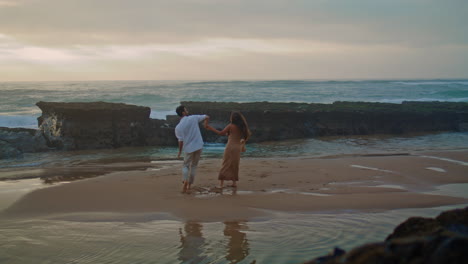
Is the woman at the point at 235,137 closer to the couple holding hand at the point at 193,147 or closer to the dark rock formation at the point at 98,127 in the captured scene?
the couple holding hand at the point at 193,147

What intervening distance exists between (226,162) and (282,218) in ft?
8.45

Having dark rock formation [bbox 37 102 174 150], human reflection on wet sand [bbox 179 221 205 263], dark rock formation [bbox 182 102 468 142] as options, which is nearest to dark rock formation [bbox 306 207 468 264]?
human reflection on wet sand [bbox 179 221 205 263]

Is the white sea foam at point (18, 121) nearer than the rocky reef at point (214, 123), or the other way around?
the rocky reef at point (214, 123)

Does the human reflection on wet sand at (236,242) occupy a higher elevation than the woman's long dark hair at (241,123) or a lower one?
lower

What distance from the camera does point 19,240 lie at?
4.72 m

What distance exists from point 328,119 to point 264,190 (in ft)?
34.3

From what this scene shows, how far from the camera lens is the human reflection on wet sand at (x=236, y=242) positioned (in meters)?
4.05

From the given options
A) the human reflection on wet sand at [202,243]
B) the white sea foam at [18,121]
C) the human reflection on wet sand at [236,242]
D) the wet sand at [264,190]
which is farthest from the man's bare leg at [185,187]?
the white sea foam at [18,121]

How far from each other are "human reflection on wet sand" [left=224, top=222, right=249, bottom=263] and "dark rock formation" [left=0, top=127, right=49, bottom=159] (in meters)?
9.94

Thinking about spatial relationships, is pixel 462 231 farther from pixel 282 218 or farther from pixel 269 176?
pixel 269 176

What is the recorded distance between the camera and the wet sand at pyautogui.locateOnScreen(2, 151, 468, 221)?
6.11 meters

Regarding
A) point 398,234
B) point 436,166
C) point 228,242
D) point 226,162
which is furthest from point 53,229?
point 436,166

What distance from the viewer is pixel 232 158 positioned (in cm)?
794

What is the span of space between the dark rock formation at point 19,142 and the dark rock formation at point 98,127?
0.40 m
